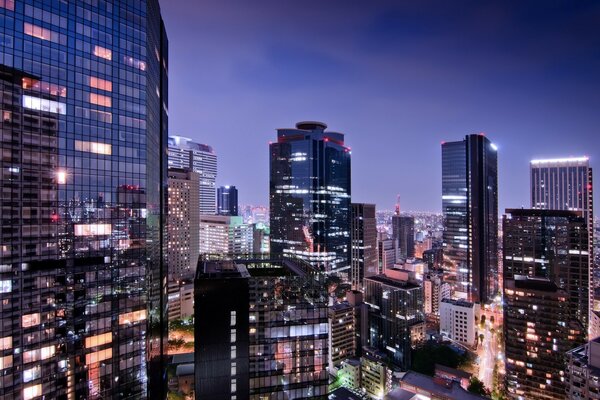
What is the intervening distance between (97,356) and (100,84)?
38187 mm

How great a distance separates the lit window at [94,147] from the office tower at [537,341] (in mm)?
91549

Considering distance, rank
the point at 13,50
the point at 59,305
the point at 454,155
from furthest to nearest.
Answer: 1. the point at 454,155
2. the point at 59,305
3. the point at 13,50

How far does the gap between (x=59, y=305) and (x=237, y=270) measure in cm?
2333

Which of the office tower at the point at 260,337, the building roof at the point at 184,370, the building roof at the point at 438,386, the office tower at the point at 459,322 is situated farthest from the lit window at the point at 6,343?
the office tower at the point at 459,322

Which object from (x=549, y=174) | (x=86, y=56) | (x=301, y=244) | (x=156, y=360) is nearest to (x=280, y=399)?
(x=156, y=360)

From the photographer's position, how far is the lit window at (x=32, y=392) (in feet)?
138

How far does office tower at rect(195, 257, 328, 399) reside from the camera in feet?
144

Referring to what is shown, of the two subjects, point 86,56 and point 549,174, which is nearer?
point 86,56

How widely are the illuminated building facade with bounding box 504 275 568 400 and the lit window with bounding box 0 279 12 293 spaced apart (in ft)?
314

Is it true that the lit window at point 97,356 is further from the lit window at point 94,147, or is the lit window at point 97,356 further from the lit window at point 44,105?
the lit window at point 44,105

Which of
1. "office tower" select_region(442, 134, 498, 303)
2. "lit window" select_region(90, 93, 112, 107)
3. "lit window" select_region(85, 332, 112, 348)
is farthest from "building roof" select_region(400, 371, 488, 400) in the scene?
"office tower" select_region(442, 134, 498, 303)

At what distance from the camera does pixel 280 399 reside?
45.2 m

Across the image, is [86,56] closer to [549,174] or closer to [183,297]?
[183,297]

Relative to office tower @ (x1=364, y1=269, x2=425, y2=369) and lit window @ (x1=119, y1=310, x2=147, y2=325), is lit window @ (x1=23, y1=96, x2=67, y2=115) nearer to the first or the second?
lit window @ (x1=119, y1=310, x2=147, y2=325)
